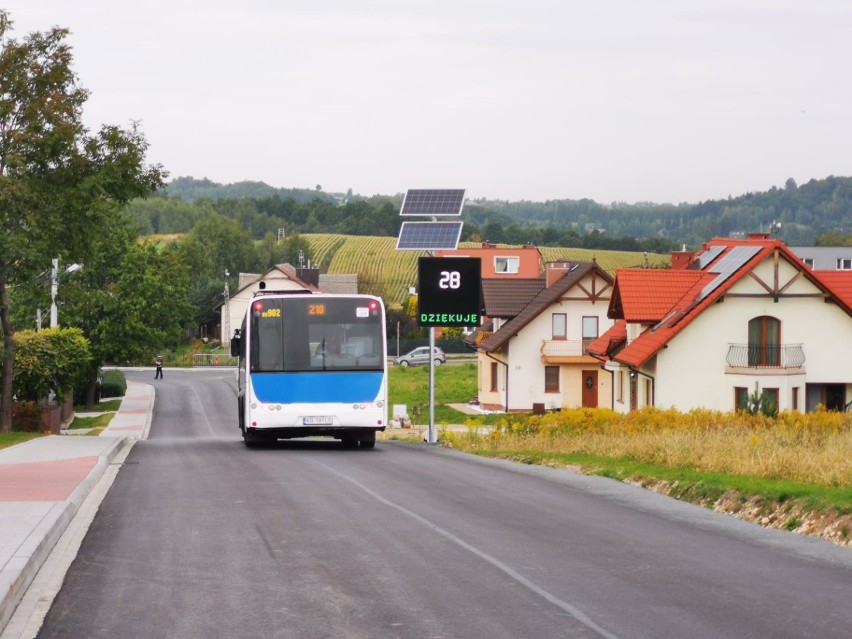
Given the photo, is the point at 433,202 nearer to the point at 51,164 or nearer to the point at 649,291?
the point at 649,291

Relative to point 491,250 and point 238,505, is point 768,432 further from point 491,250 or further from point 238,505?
point 491,250

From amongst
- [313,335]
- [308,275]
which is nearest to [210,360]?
[308,275]

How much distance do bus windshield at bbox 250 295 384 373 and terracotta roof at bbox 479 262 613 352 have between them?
37.0m

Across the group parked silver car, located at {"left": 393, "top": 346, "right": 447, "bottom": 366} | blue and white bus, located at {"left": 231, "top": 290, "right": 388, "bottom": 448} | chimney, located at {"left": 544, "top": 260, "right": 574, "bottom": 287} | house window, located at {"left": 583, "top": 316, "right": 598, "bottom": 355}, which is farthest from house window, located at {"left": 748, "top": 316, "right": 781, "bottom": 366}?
parked silver car, located at {"left": 393, "top": 346, "right": 447, "bottom": 366}

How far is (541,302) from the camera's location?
63.4m

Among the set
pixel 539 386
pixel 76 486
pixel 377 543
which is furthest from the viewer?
pixel 539 386

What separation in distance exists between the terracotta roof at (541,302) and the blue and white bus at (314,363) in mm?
37016

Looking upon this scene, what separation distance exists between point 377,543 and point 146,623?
359 centimetres

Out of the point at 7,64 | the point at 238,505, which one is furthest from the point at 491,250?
the point at 238,505

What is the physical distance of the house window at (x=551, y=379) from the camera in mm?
64562

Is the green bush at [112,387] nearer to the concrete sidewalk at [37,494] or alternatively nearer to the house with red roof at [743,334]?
the house with red roof at [743,334]

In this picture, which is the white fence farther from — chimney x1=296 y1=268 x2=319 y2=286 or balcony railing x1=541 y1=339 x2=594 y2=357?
balcony railing x1=541 y1=339 x2=594 y2=357

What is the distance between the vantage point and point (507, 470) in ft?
66.7

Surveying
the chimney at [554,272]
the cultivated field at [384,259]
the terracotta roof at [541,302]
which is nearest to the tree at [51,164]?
the terracotta roof at [541,302]
